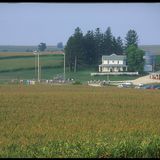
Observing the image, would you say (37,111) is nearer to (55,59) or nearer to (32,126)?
(32,126)

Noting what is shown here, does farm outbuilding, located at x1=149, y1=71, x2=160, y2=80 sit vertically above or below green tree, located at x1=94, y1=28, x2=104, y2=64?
below

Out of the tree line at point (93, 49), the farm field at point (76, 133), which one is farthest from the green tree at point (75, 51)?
the farm field at point (76, 133)

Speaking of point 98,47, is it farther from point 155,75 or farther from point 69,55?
point 155,75

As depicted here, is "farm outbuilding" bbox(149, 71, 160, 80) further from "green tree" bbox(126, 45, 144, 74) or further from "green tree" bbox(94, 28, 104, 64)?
"green tree" bbox(94, 28, 104, 64)

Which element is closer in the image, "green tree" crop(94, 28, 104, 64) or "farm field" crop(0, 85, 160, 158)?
"farm field" crop(0, 85, 160, 158)

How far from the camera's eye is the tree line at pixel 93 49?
1200 inches

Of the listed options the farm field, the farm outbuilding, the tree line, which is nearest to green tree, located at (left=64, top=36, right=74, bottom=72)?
the tree line

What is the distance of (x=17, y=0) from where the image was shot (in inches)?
155

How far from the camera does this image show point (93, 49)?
29.2 metres

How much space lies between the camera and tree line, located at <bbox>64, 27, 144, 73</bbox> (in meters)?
30.5

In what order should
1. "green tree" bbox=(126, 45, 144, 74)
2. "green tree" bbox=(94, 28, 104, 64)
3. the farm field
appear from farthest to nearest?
"green tree" bbox=(126, 45, 144, 74)
"green tree" bbox=(94, 28, 104, 64)
the farm field

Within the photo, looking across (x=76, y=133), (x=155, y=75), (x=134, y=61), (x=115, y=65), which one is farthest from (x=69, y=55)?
(x=76, y=133)

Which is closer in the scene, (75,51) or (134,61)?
(75,51)

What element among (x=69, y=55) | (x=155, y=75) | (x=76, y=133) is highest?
(x=69, y=55)
